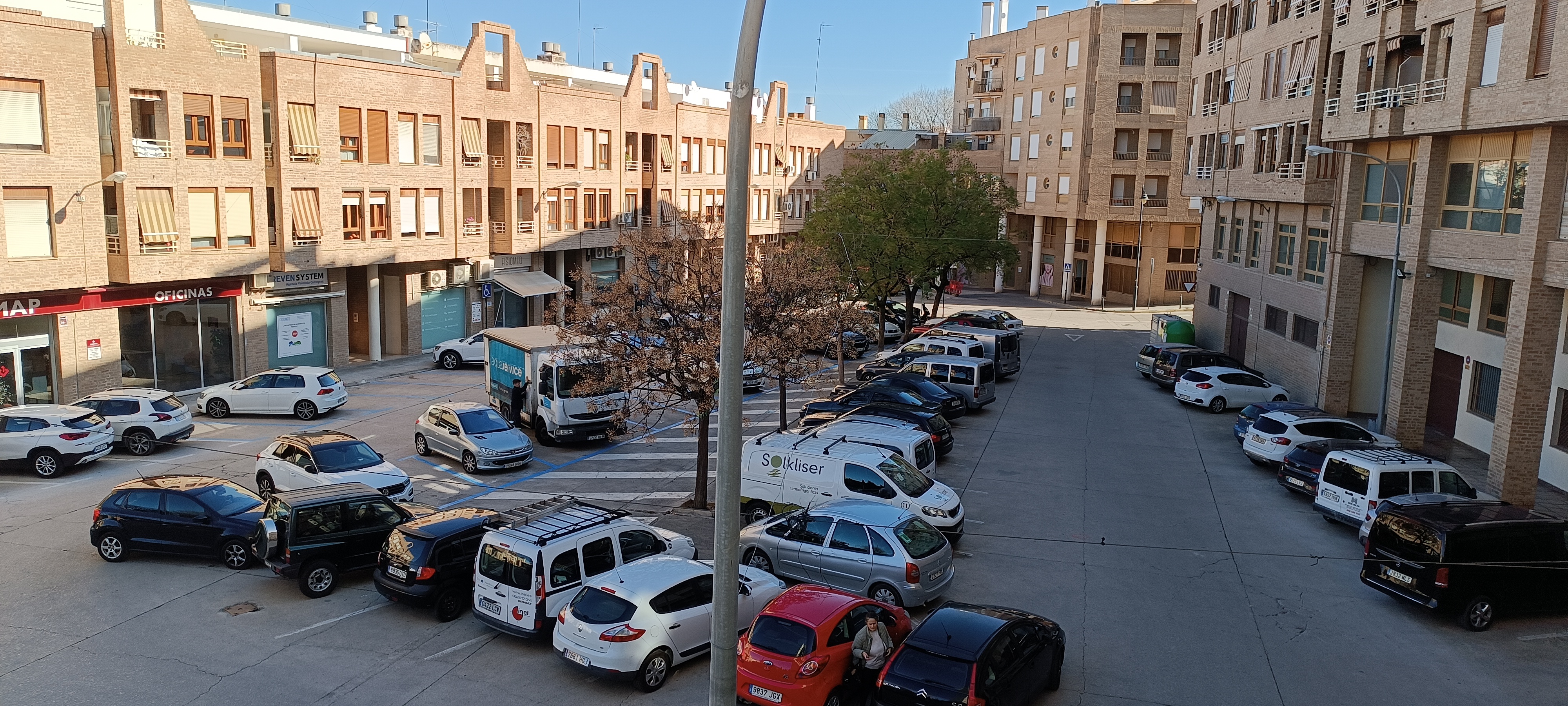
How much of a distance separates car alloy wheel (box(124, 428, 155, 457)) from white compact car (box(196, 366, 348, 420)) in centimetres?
443

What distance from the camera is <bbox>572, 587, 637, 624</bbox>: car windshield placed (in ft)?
43.4

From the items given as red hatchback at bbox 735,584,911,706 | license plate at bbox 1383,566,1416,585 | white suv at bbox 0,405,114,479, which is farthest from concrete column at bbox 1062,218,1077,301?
red hatchback at bbox 735,584,911,706

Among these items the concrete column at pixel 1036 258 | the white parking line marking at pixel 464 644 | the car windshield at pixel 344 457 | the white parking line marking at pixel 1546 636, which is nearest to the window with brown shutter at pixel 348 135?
the car windshield at pixel 344 457

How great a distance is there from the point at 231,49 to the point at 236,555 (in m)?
23.3

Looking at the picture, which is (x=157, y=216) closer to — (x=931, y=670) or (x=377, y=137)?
(x=377, y=137)

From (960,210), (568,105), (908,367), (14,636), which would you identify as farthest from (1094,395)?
(14,636)

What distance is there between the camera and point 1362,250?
107 ft

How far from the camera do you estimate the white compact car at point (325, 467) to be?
69.9 ft

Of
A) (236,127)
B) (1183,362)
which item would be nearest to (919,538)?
(1183,362)

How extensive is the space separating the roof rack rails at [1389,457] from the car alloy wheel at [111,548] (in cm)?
2308

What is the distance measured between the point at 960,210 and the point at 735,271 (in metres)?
37.9

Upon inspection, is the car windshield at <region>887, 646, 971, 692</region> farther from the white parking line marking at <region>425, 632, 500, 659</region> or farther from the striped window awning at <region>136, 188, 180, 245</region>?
the striped window awning at <region>136, 188, 180, 245</region>

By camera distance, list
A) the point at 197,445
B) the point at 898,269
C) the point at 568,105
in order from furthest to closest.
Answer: the point at 568,105 → the point at 898,269 → the point at 197,445

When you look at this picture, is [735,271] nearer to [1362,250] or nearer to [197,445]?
[197,445]
